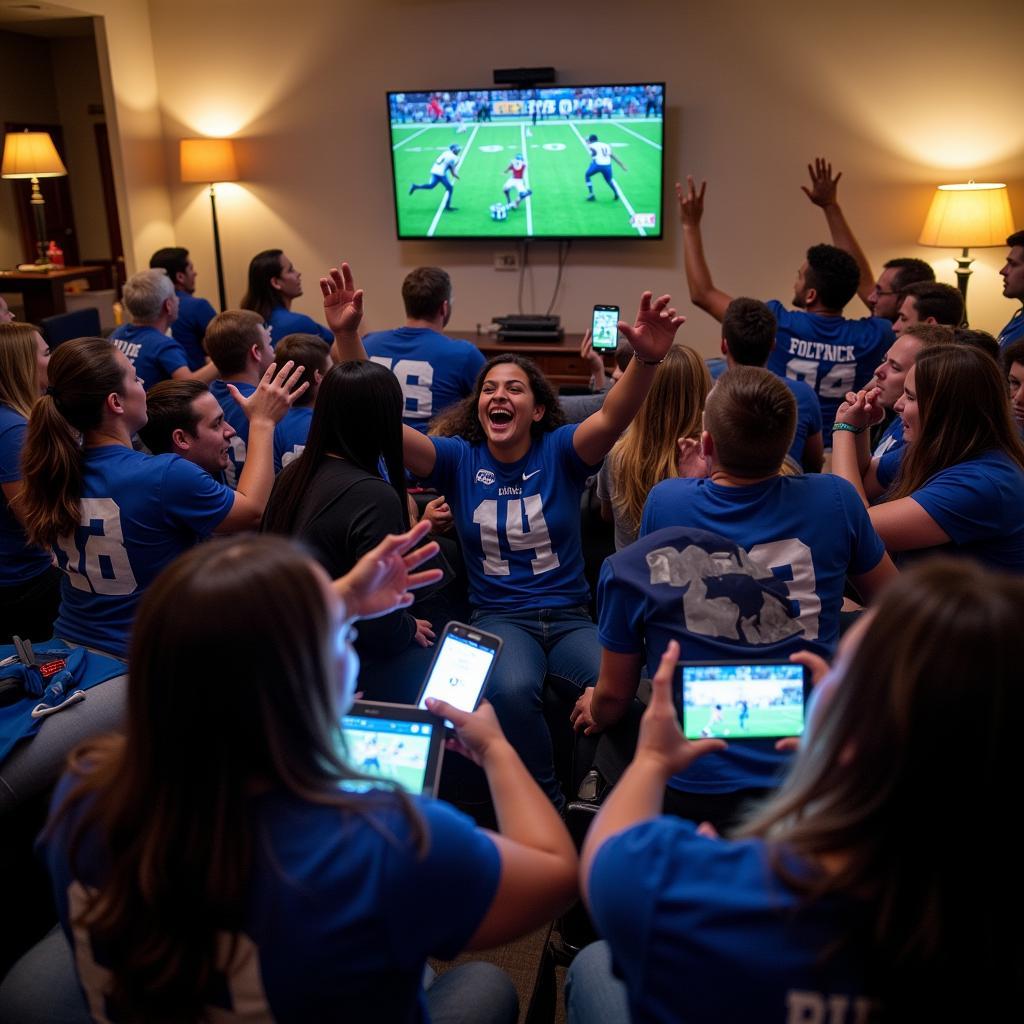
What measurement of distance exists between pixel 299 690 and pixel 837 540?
1114mm

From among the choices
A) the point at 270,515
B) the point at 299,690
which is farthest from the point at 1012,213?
the point at 299,690

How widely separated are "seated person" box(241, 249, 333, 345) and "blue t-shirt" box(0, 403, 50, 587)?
2.25m

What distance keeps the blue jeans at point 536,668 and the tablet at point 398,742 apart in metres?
0.90

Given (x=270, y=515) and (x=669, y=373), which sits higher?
(x=669, y=373)

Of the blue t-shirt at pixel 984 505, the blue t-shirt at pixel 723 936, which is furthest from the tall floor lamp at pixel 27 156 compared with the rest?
the blue t-shirt at pixel 723 936

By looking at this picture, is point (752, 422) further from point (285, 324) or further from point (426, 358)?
point (285, 324)

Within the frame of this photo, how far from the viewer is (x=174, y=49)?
6363 millimetres

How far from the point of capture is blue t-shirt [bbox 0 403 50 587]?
8.40 ft

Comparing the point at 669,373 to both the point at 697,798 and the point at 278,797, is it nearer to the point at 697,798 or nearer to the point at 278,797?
the point at 697,798

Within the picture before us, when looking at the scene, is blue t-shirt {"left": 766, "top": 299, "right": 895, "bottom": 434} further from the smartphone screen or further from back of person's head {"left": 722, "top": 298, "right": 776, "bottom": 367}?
the smartphone screen

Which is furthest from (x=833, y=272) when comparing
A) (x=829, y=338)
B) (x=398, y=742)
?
(x=398, y=742)

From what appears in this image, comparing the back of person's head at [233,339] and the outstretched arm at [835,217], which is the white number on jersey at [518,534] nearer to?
the back of person's head at [233,339]

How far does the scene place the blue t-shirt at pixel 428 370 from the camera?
3.79 meters

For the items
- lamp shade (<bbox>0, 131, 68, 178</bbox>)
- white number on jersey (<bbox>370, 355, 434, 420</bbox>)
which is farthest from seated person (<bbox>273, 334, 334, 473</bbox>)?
lamp shade (<bbox>0, 131, 68, 178</bbox>)
